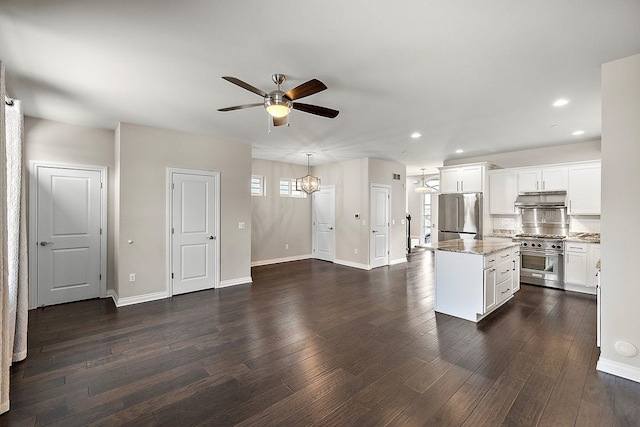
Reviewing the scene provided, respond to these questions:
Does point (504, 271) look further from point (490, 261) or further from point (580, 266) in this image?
point (580, 266)

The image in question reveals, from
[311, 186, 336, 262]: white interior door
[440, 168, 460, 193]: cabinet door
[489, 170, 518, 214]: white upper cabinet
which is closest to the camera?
[489, 170, 518, 214]: white upper cabinet

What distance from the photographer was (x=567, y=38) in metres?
2.15

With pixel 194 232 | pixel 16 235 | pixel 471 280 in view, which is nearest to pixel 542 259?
pixel 471 280

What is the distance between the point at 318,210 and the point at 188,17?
21.1 feet

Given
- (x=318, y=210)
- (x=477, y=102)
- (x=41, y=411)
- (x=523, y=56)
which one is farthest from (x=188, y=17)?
(x=318, y=210)

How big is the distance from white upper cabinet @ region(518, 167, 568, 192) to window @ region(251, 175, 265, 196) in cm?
584

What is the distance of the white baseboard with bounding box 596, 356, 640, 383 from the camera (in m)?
2.32

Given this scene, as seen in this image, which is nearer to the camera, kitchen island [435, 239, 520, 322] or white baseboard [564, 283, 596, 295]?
kitchen island [435, 239, 520, 322]

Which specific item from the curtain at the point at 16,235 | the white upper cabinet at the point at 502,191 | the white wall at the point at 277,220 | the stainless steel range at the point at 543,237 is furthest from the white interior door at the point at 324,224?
A: the curtain at the point at 16,235

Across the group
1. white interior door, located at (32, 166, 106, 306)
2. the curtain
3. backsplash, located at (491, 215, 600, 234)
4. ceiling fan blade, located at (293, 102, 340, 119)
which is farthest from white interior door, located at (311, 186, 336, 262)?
the curtain

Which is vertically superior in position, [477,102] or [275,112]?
[477,102]

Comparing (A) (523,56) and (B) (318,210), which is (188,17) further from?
(B) (318,210)

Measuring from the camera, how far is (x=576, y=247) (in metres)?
4.81

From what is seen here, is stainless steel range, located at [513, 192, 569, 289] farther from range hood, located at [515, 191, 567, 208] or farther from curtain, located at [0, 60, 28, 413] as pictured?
curtain, located at [0, 60, 28, 413]
